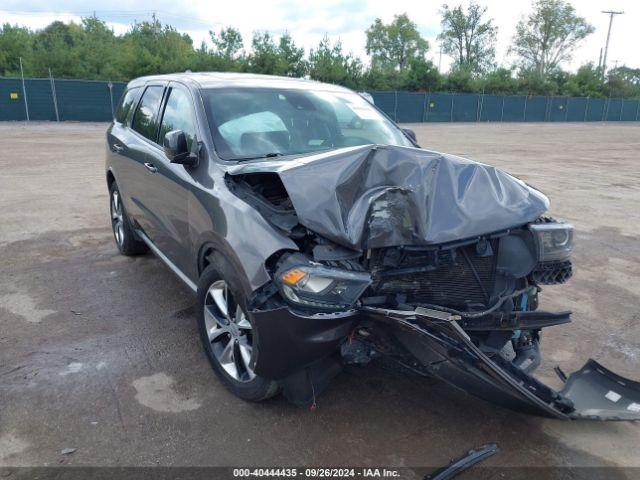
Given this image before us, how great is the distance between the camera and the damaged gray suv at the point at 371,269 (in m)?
2.63

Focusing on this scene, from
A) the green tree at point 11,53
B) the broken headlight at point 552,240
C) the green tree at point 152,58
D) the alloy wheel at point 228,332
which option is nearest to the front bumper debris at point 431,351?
the alloy wheel at point 228,332

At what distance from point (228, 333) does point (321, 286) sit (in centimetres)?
99

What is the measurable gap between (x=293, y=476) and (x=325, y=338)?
2.28 ft

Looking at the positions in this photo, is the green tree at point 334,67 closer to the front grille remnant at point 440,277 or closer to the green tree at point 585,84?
the green tree at point 585,84

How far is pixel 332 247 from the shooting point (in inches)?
108

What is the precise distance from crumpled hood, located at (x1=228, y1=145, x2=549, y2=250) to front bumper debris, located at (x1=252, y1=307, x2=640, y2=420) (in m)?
0.40

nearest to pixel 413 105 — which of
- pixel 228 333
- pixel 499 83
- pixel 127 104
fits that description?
pixel 499 83

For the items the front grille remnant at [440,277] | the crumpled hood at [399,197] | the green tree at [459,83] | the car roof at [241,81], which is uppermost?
the green tree at [459,83]

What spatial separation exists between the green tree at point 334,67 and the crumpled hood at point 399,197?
40.4m

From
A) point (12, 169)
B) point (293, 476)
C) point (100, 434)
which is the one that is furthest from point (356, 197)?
point (12, 169)

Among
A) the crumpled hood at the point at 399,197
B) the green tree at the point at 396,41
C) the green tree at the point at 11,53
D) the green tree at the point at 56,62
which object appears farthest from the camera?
the green tree at the point at 396,41

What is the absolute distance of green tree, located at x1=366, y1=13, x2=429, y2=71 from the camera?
72125 millimetres

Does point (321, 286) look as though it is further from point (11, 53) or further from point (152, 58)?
point (11, 53)

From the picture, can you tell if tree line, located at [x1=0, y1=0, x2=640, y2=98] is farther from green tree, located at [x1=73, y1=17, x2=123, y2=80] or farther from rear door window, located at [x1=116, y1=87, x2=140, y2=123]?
rear door window, located at [x1=116, y1=87, x2=140, y2=123]
